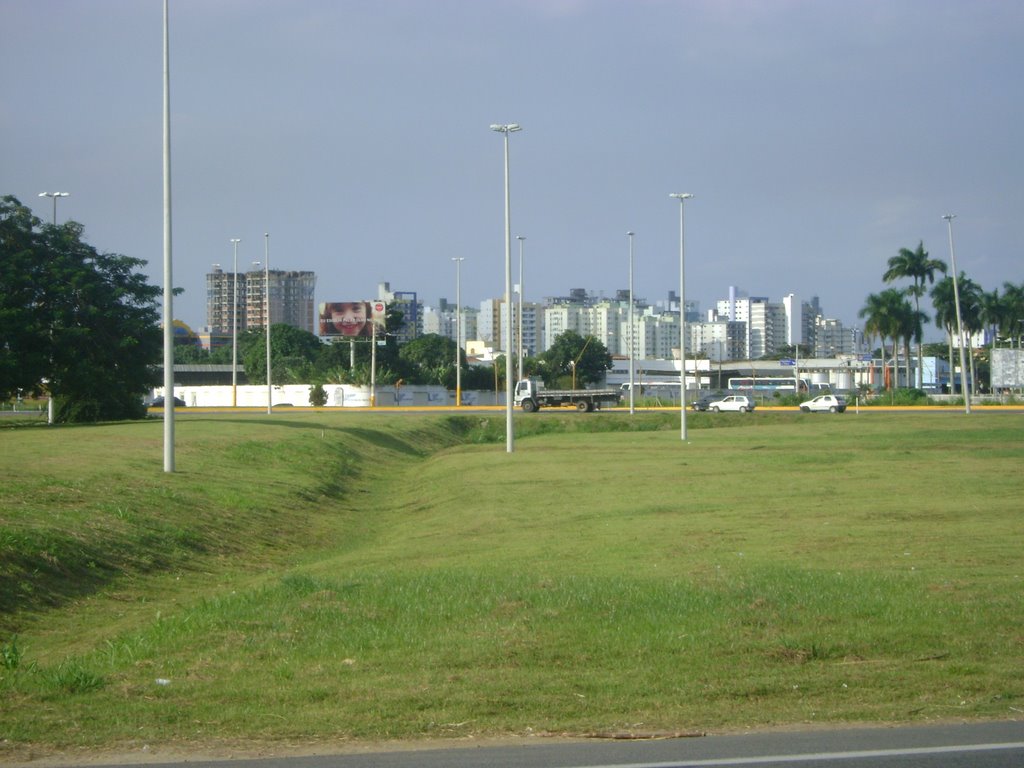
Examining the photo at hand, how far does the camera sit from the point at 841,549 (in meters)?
16.7

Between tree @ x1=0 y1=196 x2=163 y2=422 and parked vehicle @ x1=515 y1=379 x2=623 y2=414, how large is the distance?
31971mm

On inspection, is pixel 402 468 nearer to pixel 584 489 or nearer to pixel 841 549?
pixel 584 489

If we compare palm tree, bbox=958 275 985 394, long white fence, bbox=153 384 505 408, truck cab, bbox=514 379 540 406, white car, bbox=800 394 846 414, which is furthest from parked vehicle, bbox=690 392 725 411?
palm tree, bbox=958 275 985 394

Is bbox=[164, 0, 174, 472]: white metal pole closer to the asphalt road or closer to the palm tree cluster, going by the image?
the asphalt road

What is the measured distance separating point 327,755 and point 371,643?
2.98 m

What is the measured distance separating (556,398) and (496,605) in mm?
72900

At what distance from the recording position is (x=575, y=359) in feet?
464

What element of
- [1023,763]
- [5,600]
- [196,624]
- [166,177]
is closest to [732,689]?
[1023,763]

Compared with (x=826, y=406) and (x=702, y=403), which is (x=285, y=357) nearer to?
(x=702, y=403)

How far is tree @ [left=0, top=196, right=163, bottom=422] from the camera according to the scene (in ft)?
168

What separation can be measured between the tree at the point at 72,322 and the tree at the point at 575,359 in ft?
275

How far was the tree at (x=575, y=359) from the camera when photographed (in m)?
142

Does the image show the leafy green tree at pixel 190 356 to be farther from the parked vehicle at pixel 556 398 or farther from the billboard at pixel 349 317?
the parked vehicle at pixel 556 398

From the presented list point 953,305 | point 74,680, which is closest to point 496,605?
point 74,680
